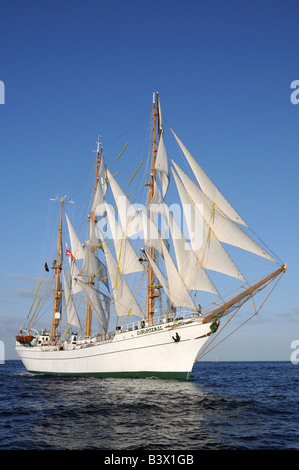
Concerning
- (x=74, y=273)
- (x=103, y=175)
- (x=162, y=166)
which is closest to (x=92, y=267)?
(x=74, y=273)

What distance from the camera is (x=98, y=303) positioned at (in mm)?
53531

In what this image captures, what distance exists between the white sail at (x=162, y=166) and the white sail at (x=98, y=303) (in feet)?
53.9

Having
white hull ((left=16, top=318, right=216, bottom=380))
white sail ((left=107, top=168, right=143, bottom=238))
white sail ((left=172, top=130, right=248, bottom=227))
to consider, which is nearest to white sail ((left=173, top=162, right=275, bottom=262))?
white sail ((left=172, top=130, right=248, bottom=227))

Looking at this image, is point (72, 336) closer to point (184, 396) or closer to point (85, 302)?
point (85, 302)

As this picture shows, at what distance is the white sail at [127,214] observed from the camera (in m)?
46.7

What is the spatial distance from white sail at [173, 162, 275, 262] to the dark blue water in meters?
11.1

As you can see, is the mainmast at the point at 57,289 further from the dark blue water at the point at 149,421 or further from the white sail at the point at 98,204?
the dark blue water at the point at 149,421

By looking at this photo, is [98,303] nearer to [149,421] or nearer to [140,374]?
[140,374]

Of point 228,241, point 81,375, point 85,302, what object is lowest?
point 81,375

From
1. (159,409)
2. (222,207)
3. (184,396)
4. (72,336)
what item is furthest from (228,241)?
(72,336)

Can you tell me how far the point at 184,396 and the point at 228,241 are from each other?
1285 centimetres

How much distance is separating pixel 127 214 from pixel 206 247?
15373mm
